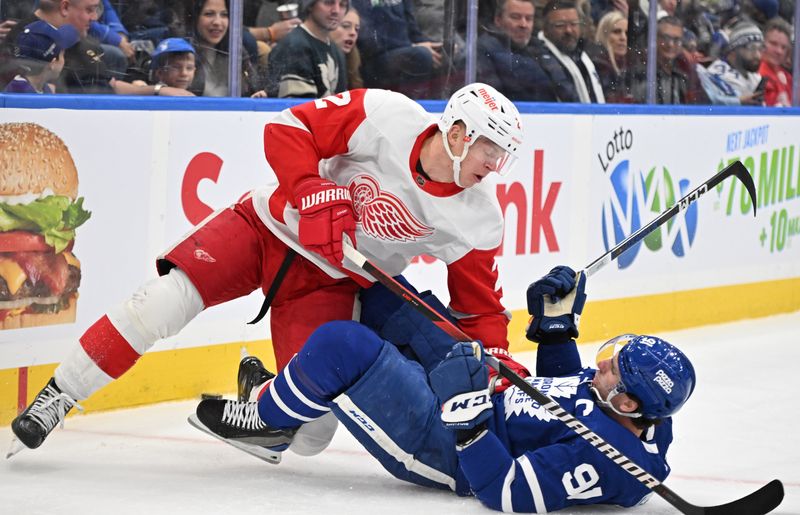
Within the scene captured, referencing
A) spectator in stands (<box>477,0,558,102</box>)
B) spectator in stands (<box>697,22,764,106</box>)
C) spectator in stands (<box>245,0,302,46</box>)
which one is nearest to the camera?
spectator in stands (<box>245,0,302,46</box>)

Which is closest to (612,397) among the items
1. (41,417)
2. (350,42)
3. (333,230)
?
(333,230)

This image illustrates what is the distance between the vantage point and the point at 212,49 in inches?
164

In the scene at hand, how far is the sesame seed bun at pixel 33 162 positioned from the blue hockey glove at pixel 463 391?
1.46 meters

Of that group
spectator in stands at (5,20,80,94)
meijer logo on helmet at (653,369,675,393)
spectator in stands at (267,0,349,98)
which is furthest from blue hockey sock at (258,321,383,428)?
spectator in stands at (267,0,349,98)

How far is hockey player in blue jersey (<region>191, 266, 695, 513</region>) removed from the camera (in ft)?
8.63

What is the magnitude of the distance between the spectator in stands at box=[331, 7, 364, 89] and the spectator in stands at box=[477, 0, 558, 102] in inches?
26.4

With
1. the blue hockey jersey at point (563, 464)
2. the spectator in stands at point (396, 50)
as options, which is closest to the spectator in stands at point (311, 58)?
the spectator in stands at point (396, 50)

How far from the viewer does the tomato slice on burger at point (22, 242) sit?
3496 millimetres

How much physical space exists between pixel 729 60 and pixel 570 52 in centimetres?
115

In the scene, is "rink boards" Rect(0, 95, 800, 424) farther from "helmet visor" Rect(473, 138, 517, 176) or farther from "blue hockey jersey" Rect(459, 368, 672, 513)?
"blue hockey jersey" Rect(459, 368, 672, 513)

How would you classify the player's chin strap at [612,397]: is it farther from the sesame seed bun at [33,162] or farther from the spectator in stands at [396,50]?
the spectator in stands at [396,50]

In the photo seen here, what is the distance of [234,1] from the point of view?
419 centimetres

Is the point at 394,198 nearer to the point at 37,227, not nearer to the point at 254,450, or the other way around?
the point at 254,450

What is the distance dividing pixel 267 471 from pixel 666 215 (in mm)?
1311
